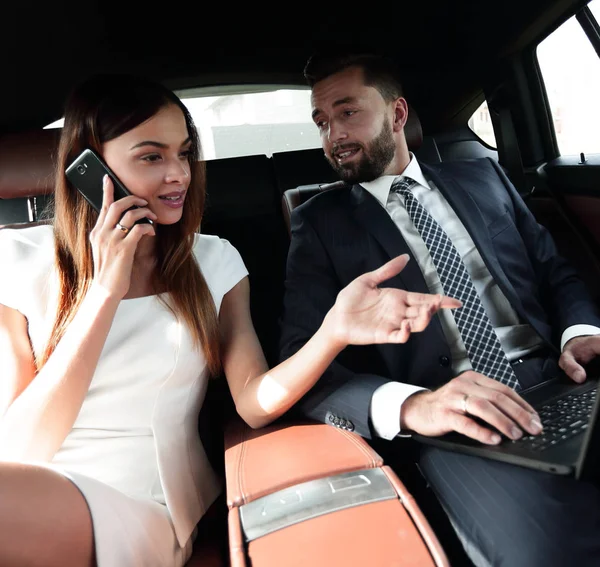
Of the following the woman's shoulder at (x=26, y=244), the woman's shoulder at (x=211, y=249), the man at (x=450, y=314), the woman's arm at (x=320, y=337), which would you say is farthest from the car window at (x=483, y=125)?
the woman's shoulder at (x=26, y=244)

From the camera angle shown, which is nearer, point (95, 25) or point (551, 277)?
point (551, 277)

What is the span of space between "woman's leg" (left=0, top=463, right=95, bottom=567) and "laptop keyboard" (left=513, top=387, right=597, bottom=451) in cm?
76

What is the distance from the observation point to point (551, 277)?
5.25ft

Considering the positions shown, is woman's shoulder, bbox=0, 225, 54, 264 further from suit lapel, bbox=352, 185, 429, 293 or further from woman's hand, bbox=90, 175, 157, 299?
suit lapel, bbox=352, 185, 429, 293

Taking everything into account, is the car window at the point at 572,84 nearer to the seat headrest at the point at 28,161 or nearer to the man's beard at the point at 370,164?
the man's beard at the point at 370,164

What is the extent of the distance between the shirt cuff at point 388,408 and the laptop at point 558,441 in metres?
0.06

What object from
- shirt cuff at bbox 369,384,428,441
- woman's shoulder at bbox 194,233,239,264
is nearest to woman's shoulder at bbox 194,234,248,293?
woman's shoulder at bbox 194,233,239,264

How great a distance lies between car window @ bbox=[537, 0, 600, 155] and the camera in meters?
2.15

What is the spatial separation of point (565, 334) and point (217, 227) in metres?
1.09

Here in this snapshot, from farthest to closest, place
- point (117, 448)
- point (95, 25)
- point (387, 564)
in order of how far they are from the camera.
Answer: point (95, 25) < point (117, 448) < point (387, 564)

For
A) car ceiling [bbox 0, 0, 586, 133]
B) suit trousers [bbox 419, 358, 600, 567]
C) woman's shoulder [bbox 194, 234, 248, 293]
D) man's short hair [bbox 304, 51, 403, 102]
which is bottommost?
suit trousers [bbox 419, 358, 600, 567]

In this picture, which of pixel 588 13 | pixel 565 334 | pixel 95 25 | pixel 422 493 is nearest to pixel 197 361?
pixel 422 493

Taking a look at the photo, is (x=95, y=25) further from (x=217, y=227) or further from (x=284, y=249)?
(x=284, y=249)

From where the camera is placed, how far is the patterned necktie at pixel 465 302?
4.41ft
